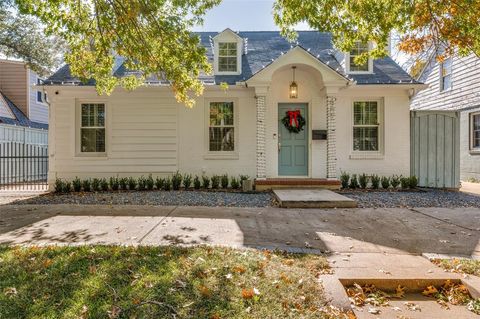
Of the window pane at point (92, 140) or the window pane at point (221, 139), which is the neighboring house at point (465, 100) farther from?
the window pane at point (92, 140)

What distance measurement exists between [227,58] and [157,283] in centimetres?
923

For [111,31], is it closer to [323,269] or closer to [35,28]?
[323,269]

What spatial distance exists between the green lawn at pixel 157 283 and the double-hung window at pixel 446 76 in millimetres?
14850

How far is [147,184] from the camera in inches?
394

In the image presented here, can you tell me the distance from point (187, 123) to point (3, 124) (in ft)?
34.3

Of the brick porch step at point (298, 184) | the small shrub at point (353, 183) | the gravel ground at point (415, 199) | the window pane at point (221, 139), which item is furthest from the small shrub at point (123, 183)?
the small shrub at point (353, 183)

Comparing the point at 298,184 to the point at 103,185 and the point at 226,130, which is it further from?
the point at 103,185

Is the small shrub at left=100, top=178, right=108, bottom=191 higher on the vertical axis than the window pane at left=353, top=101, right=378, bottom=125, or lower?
lower

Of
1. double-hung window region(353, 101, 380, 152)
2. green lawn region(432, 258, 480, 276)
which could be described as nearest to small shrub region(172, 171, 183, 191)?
double-hung window region(353, 101, 380, 152)

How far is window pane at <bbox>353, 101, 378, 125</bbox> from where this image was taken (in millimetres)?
10438

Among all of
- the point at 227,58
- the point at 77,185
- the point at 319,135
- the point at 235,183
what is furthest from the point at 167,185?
the point at 319,135

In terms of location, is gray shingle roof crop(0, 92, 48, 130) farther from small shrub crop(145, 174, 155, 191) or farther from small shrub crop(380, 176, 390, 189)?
small shrub crop(380, 176, 390, 189)

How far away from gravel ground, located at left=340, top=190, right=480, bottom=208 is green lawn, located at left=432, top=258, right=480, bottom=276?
3588mm

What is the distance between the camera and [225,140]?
414 inches
